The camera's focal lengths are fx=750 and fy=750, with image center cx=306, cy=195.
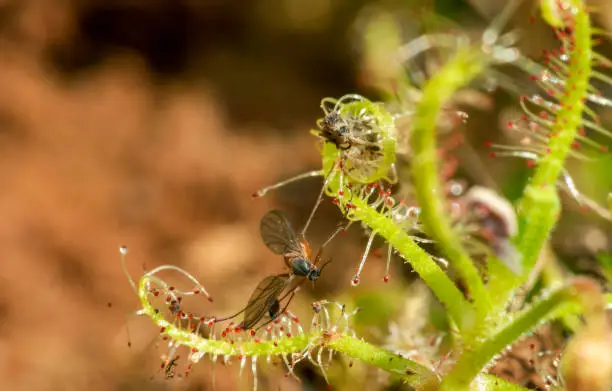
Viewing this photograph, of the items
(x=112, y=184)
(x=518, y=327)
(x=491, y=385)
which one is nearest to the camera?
(x=518, y=327)

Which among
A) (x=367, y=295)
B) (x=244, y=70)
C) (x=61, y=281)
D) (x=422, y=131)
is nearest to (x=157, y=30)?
(x=244, y=70)

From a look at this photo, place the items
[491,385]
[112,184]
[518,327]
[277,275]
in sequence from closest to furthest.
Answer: [518,327] → [491,385] → [277,275] → [112,184]

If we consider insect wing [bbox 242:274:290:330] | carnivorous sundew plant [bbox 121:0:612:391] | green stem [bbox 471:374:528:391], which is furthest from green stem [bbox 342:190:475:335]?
insect wing [bbox 242:274:290:330]

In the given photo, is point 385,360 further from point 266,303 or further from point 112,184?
point 112,184

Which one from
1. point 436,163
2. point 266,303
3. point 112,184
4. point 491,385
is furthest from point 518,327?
point 112,184

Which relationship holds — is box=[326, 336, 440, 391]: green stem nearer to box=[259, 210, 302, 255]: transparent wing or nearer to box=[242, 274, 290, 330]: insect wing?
box=[242, 274, 290, 330]: insect wing

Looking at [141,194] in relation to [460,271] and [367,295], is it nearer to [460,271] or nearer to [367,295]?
[367,295]
